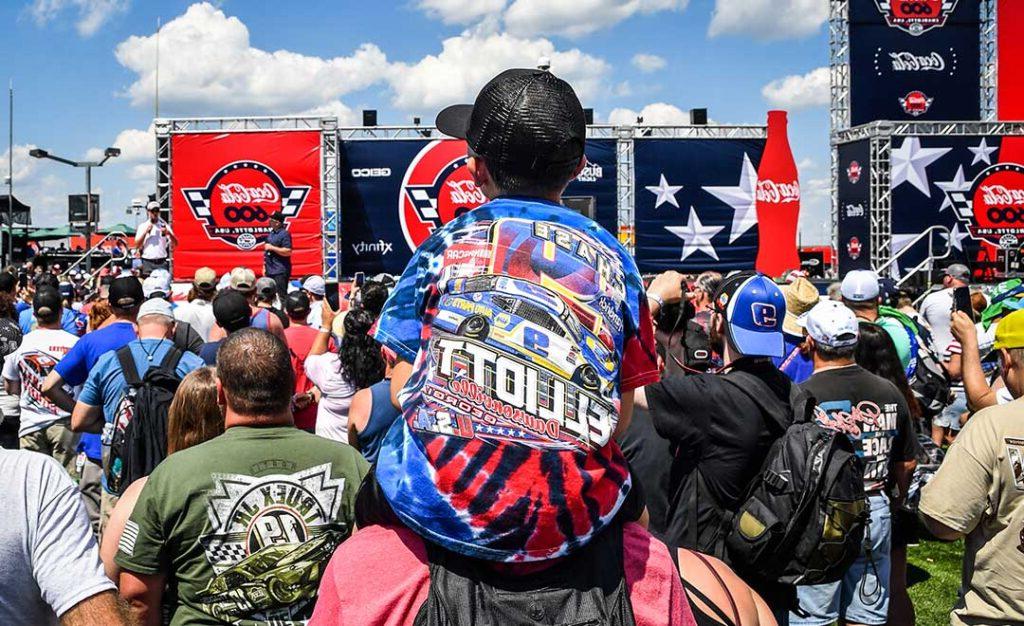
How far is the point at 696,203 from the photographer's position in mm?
20047

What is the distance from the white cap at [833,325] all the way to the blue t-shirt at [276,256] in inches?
542

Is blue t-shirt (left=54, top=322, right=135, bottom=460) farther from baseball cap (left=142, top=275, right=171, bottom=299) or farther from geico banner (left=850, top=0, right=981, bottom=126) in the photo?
geico banner (left=850, top=0, right=981, bottom=126)

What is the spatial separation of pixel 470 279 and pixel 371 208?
1814 cm

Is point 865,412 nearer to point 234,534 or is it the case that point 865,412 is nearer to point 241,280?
point 234,534

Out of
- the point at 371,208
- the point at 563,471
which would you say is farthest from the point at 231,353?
the point at 371,208

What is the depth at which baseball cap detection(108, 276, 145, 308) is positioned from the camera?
5.72 meters

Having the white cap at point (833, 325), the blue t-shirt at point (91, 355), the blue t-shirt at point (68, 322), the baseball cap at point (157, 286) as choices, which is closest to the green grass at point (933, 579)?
the white cap at point (833, 325)

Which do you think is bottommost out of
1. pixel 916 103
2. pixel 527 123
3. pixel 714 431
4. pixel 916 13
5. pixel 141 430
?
pixel 141 430

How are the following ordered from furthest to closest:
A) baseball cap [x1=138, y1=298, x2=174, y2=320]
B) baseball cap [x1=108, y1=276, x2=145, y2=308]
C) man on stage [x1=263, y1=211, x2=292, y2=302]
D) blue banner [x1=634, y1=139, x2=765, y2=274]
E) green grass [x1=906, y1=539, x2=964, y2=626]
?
1. blue banner [x1=634, y1=139, x2=765, y2=274]
2. man on stage [x1=263, y1=211, x2=292, y2=302]
3. green grass [x1=906, y1=539, x2=964, y2=626]
4. baseball cap [x1=108, y1=276, x2=145, y2=308]
5. baseball cap [x1=138, y1=298, x2=174, y2=320]

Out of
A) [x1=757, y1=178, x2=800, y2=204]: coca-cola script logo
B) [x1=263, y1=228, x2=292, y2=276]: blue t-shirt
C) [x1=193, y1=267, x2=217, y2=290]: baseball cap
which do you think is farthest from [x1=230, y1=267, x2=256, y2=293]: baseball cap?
[x1=757, y1=178, x2=800, y2=204]: coca-cola script logo

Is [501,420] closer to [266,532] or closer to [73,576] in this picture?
[73,576]

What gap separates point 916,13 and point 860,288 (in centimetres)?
1934

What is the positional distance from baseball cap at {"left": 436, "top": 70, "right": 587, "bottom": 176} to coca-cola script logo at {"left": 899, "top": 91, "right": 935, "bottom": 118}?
22819 millimetres

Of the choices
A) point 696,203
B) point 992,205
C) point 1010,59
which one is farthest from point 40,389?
point 1010,59
